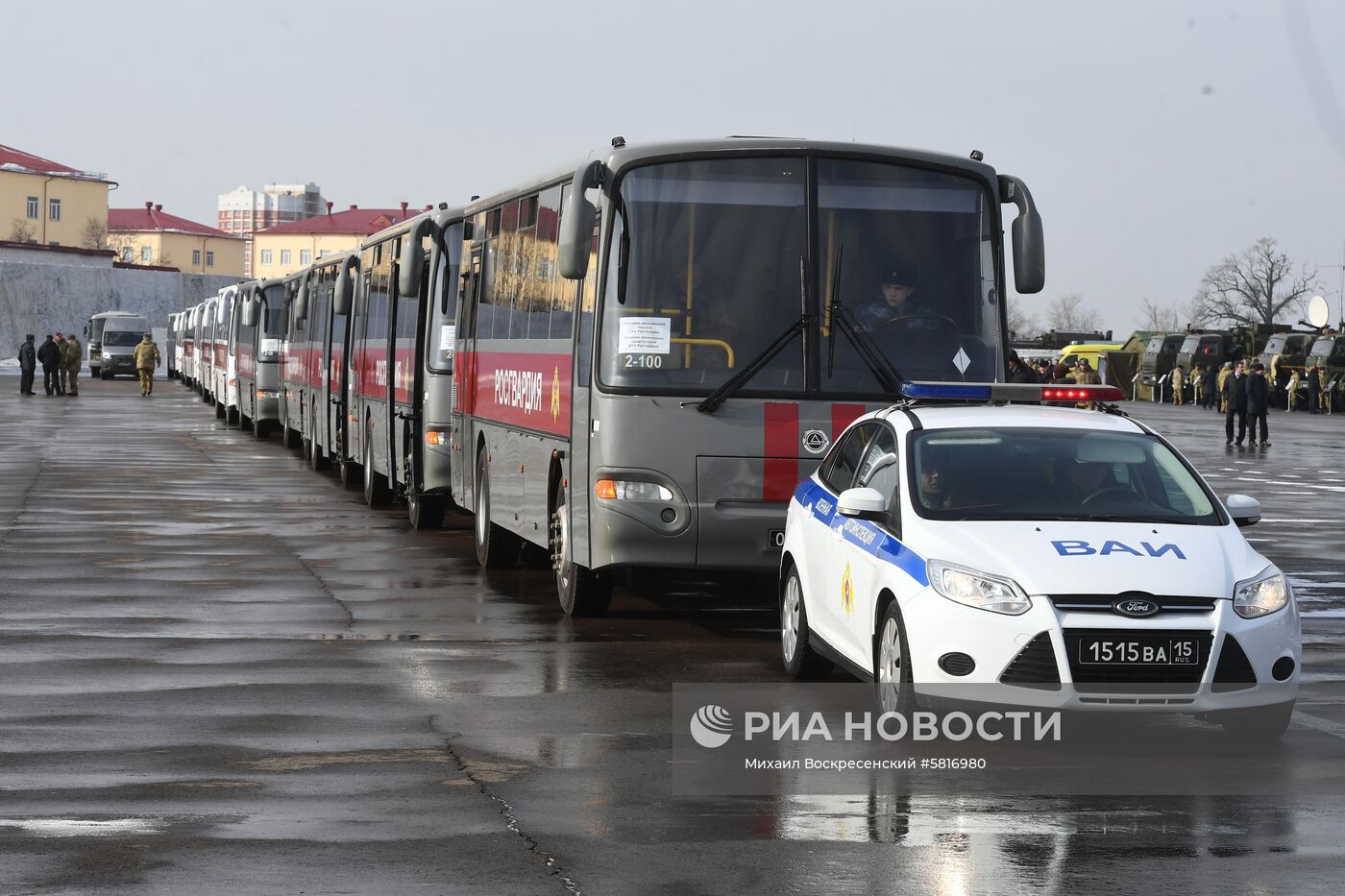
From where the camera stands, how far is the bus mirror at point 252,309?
4253 centimetres

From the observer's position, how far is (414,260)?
66.5 ft

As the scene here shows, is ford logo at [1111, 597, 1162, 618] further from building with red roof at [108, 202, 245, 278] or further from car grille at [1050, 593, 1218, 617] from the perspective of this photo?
building with red roof at [108, 202, 245, 278]

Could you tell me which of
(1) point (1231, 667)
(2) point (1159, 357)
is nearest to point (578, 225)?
(1) point (1231, 667)

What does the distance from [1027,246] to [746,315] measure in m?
1.80

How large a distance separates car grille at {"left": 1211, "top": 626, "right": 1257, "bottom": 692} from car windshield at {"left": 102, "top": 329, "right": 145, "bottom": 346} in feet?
271

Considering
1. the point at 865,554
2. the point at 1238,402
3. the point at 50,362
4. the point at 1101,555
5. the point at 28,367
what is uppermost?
the point at 1101,555

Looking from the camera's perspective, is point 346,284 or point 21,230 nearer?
point 346,284

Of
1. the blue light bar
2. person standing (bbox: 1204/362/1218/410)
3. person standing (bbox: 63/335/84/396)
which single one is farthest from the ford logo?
person standing (bbox: 1204/362/1218/410)

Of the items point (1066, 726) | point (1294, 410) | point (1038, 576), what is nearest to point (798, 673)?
point (1066, 726)

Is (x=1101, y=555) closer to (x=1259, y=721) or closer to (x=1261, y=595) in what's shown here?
(x=1261, y=595)

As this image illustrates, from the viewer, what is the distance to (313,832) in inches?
278

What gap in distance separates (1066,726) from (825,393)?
348cm

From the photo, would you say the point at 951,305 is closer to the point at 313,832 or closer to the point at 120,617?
the point at 120,617

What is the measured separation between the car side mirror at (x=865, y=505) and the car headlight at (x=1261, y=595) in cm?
158
